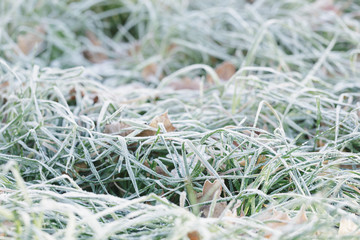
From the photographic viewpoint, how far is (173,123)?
1.22 m

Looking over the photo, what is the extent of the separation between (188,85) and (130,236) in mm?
940

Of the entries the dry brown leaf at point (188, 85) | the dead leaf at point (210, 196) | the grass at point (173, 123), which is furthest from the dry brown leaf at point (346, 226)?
the dry brown leaf at point (188, 85)

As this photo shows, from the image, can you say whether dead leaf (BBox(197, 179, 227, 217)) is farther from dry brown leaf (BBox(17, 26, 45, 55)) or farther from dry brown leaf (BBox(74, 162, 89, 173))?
dry brown leaf (BBox(17, 26, 45, 55))

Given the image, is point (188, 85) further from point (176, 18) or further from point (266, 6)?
point (266, 6)

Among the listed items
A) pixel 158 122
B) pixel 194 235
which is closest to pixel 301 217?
pixel 194 235

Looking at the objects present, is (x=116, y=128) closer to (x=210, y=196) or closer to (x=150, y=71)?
(x=210, y=196)

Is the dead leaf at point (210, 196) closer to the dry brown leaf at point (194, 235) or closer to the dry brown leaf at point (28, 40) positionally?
the dry brown leaf at point (194, 235)

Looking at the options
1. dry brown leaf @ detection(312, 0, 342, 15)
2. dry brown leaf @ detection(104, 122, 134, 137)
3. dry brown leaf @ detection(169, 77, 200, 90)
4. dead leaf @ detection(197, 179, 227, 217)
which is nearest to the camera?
dead leaf @ detection(197, 179, 227, 217)

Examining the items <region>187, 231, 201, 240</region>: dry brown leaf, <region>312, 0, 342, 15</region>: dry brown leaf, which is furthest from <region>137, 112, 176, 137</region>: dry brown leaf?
<region>312, 0, 342, 15</region>: dry brown leaf

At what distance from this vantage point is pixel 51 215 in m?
0.87

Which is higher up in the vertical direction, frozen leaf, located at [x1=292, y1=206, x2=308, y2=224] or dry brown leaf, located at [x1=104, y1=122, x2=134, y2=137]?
dry brown leaf, located at [x1=104, y1=122, x2=134, y2=137]

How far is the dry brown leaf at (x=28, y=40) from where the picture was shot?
2023 mm

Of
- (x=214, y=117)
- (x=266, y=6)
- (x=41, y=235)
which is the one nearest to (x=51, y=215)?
(x=41, y=235)

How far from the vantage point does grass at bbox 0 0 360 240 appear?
2.75 ft
